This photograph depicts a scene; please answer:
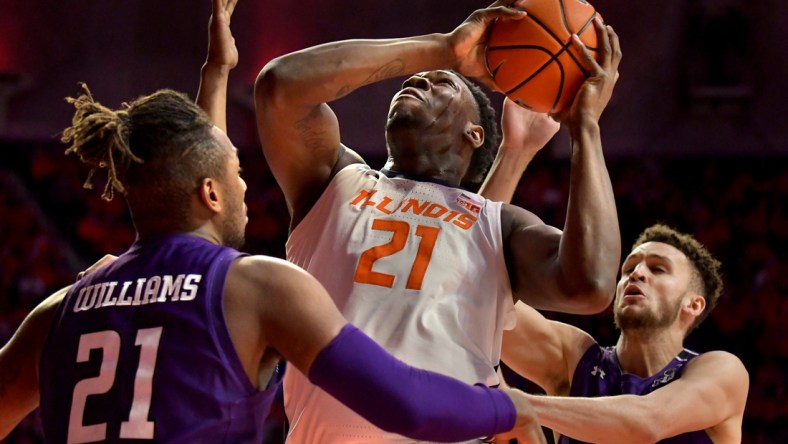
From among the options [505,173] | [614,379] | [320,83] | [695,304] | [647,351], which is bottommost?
[614,379]

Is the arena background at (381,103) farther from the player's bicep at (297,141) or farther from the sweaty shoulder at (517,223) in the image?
the sweaty shoulder at (517,223)

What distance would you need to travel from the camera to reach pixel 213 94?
3457 mm

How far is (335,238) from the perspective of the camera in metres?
3.23

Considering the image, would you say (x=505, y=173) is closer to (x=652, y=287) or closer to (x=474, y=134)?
(x=474, y=134)

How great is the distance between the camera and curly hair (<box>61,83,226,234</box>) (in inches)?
95.2

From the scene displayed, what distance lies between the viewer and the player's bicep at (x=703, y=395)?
383 cm

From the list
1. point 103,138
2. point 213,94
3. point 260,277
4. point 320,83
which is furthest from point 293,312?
point 213,94

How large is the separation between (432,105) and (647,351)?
1615 mm

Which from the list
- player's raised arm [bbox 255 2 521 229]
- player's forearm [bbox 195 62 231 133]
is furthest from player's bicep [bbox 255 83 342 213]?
player's forearm [bbox 195 62 231 133]

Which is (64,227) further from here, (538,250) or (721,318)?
(538,250)

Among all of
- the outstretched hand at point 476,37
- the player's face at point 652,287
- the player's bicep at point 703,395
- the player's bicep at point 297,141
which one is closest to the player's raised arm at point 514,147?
the outstretched hand at point 476,37

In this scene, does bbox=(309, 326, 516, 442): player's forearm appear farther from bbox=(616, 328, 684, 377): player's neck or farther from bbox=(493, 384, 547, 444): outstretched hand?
bbox=(616, 328, 684, 377): player's neck

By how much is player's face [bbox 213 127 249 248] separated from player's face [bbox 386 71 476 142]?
1.02m

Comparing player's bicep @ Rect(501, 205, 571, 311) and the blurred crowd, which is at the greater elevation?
player's bicep @ Rect(501, 205, 571, 311)
